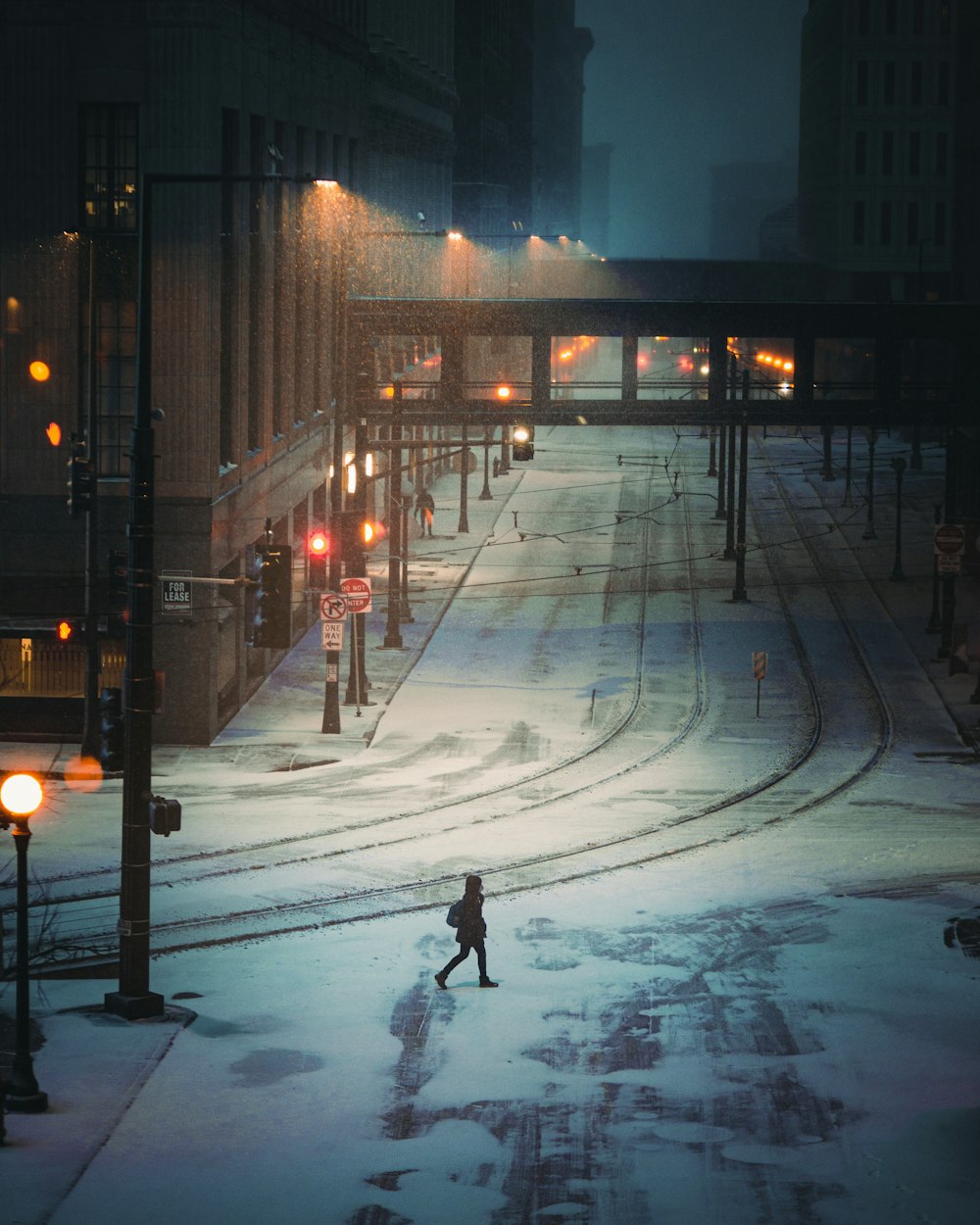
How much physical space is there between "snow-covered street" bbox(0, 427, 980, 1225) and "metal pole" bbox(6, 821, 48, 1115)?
25 centimetres

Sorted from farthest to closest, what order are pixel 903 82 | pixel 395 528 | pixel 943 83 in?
1. pixel 903 82
2. pixel 943 83
3. pixel 395 528

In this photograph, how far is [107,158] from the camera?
38.5m

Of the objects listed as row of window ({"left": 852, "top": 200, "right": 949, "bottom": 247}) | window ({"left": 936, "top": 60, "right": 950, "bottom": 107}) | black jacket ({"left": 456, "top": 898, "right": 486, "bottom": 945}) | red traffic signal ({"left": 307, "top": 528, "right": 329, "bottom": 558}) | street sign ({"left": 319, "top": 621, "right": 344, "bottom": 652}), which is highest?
window ({"left": 936, "top": 60, "right": 950, "bottom": 107})

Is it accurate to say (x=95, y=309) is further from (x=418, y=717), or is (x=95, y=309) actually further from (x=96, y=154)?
(x=418, y=717)

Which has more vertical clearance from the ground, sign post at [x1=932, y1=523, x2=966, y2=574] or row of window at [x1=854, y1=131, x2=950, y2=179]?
row of window at [x1=854, y1=131, x2=950, y2=179]

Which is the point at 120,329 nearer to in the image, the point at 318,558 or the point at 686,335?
the point at 318,558

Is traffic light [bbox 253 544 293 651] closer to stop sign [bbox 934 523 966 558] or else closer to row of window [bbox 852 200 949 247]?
stop sign [bbox 934 523 966 558]

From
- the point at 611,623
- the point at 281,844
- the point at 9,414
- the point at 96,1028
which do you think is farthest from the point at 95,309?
the point at 611,623

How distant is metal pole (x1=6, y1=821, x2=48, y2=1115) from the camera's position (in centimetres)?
1753

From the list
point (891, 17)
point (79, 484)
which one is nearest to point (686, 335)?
point (79, 484)

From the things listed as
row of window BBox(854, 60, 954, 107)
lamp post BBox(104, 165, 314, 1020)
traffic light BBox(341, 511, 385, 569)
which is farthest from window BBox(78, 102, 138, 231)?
row of window BBox(854, 60, 954, 107)

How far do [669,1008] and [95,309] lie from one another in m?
19.7

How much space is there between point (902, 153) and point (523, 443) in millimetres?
96693

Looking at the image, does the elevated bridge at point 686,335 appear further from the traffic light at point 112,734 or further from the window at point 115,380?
the traffic light at point 112,734
